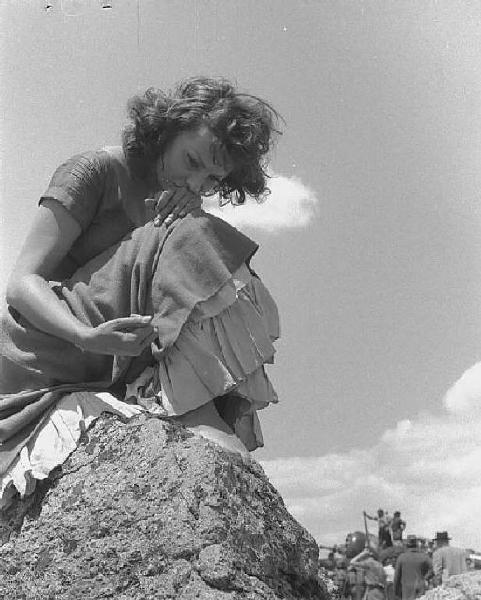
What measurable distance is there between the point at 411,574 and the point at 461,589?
9.00 feet

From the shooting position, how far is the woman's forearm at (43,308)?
2242 mm

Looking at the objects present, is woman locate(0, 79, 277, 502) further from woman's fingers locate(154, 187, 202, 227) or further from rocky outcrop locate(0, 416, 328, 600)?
rocky outcrop locate(0, 416, 328, 600)

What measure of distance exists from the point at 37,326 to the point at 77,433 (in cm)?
29

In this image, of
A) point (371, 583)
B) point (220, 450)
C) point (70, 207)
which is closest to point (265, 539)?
point (220, 450)

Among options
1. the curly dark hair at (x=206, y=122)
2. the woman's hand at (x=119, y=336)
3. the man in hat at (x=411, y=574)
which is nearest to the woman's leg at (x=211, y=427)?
the woman's hand at (x=119, y=336)

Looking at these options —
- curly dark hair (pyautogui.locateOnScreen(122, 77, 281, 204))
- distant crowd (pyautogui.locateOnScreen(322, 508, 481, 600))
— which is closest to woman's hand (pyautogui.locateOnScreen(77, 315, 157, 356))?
curly dark hair (pyautogui.locateOnScreen(122, 77, 281, 204))

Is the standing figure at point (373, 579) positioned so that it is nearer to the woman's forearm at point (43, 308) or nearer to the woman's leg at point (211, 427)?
the woman's leg at point (211, 427)

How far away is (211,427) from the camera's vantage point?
2275 millimetres

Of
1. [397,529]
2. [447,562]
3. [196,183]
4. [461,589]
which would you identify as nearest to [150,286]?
[196,183]

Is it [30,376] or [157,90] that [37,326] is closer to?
[30,376]

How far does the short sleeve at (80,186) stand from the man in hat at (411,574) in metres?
4.72

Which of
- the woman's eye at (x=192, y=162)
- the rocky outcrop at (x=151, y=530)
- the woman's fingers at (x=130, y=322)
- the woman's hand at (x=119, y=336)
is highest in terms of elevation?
the woman's eye at (x=192, y=162)

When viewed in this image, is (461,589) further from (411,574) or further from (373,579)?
(373,579)

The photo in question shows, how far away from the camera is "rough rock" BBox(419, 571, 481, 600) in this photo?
3799 millimetres
